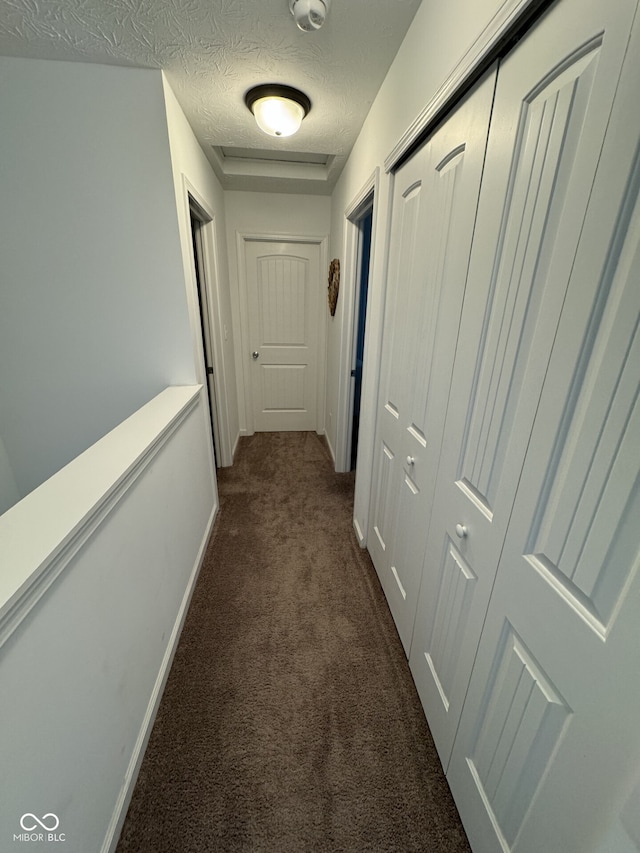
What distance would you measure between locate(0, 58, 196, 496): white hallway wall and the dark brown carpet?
3.94 feet

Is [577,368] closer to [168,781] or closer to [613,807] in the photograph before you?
[613,807]

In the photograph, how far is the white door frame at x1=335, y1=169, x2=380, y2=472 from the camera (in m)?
2.00

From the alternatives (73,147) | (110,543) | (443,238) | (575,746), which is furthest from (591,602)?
(73,147)

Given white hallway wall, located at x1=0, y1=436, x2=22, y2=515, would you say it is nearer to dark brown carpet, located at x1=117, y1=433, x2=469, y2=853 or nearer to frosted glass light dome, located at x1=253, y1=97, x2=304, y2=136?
dark brown carpet, located at x1=117, y1=433, x2=469, y2=853

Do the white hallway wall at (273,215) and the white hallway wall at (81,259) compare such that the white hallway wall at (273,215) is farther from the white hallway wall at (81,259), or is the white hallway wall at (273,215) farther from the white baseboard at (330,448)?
the white baseboard at (330,448)

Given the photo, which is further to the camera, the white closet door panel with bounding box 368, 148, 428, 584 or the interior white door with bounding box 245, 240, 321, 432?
the interior white door with bounding box 245, 240, 321, 432

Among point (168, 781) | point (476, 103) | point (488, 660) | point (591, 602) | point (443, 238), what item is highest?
point (476, 103)

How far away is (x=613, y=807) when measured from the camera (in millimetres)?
480

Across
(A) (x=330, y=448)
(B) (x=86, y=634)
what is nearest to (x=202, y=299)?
(A) (x=330, y=448)

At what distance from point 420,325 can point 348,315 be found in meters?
1.34

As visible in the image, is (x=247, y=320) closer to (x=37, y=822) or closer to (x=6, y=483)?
(x=6, y=483)

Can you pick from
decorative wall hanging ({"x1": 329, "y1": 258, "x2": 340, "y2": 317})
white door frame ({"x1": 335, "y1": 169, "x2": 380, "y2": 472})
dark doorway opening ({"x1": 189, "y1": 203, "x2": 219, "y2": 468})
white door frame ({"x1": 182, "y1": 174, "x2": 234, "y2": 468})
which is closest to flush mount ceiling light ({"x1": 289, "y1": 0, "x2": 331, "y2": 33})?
white door frame ({"x1": 335, "y1": 169, "x2": 380, "y2": 472})

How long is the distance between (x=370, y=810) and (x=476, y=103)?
2004 millimetres

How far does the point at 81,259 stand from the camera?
1633mm
